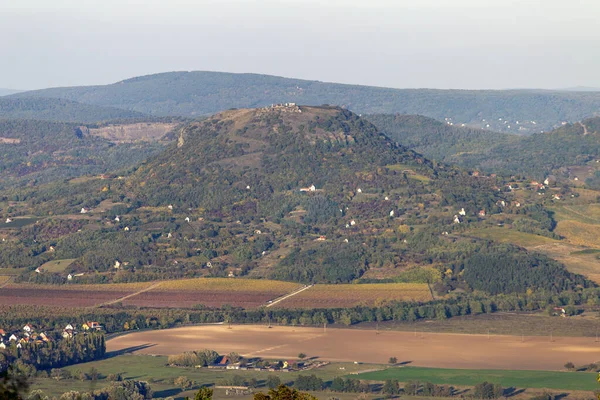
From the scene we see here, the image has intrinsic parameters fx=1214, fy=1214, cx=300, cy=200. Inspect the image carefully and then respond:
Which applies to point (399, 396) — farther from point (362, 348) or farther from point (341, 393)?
point (362, 348)

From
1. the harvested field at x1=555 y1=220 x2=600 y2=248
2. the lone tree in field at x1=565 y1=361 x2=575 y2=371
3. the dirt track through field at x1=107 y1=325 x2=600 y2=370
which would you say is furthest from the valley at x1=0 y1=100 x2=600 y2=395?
the lone tree in field at x1=565 y1=361 x2=575 y2=371

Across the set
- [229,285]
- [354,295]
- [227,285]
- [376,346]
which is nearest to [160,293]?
[227,285]

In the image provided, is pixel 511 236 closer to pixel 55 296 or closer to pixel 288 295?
pixel 288 295

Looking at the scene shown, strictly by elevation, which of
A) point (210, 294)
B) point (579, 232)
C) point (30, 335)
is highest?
point (30, 335)

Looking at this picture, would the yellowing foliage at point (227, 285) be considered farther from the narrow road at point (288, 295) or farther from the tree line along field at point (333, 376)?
the tree line along field at point (333, 376)

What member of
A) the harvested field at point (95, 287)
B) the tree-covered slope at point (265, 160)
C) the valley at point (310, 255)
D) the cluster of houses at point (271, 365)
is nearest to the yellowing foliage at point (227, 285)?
the valley at point (310, 255)

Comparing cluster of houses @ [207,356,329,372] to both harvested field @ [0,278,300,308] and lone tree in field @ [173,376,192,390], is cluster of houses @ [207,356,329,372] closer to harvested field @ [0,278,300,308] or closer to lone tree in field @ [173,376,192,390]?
lone tree in field @ [173,376,192,390]
